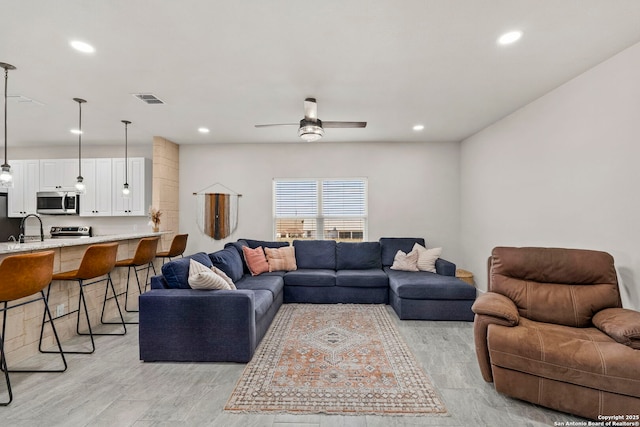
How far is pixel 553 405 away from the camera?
2.06 meters

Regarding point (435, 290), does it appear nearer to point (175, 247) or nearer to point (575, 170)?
point (575, 170)

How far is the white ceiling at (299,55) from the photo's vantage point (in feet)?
6.71

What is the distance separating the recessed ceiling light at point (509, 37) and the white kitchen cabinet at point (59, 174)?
684 centimetres

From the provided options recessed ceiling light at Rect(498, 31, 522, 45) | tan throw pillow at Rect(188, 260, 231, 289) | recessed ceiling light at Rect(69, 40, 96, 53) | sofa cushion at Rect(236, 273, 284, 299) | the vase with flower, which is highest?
recessed ceiling light at Rect(498, 31, 522, 45)

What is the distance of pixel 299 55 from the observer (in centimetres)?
262

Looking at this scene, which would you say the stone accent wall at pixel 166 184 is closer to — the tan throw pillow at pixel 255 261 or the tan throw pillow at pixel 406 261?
the tan throw pillow at pixel 255 261

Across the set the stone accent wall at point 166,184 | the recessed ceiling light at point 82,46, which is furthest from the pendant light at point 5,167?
the stone accent wall at point 166,184

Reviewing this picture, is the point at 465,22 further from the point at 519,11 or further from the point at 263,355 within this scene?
the point at 263,355

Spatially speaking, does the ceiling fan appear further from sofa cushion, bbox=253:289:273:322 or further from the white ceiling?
sofa cushion, bbox=253:289:273:322

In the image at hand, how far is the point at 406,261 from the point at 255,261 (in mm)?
2428

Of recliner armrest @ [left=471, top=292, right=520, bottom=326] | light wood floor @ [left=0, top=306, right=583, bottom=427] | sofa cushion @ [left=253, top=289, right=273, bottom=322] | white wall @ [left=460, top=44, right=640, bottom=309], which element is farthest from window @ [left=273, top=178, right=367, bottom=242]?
recliner armrest @ [left=471, top=292, right=520, bottom=326]

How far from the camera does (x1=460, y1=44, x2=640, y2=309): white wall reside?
99.7 inches

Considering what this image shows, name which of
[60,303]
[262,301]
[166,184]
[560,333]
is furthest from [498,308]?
[166,184]

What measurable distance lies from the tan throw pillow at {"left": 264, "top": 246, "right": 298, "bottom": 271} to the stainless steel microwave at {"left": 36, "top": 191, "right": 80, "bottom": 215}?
3770mm
